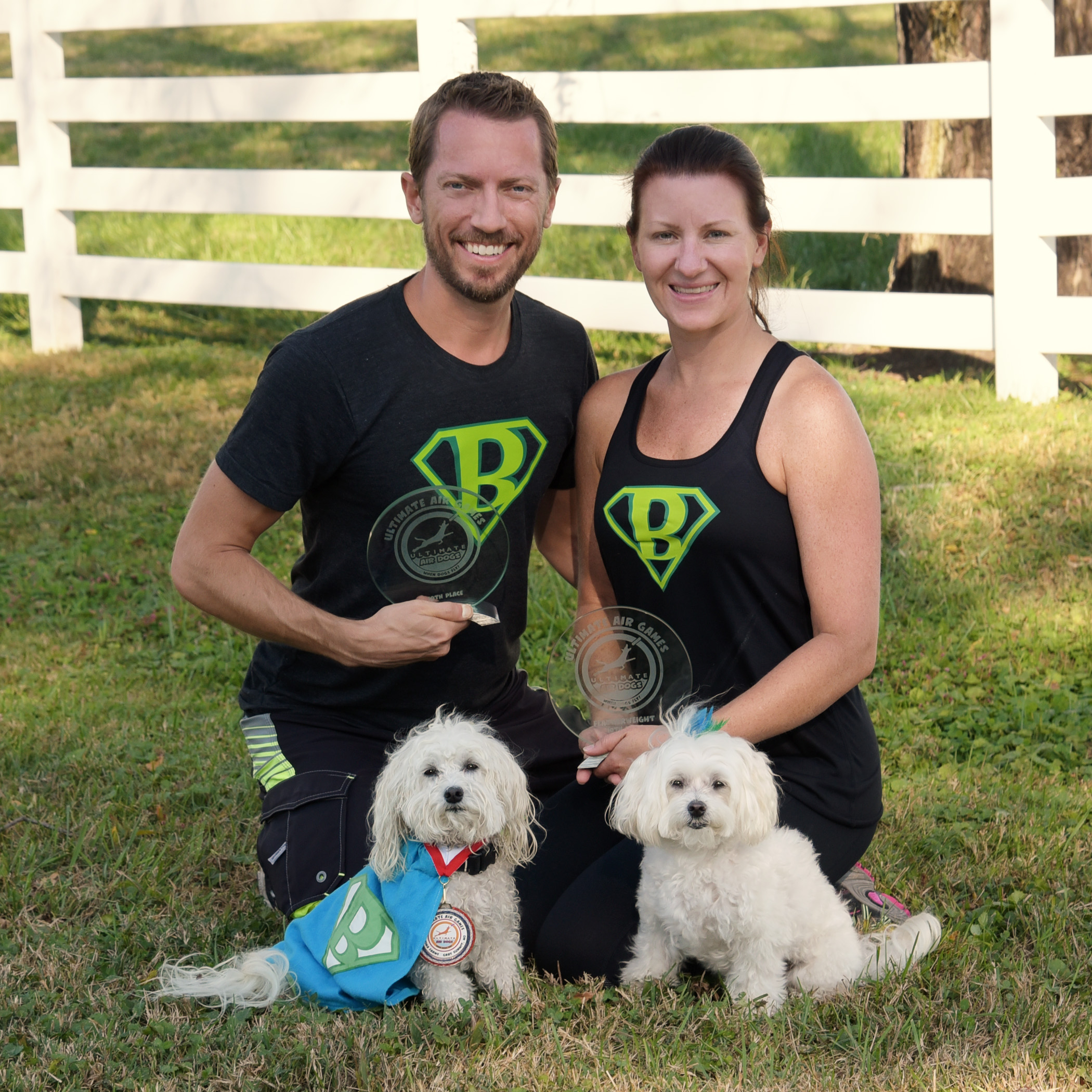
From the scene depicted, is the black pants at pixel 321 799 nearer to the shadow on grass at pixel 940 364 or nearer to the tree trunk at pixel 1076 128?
the shadow on grass at pixel 940 364

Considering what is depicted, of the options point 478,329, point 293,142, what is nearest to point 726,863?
point 478,329

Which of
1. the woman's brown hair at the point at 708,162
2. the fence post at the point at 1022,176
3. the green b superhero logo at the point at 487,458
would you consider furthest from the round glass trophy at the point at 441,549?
the fence post at the point at 1022,176

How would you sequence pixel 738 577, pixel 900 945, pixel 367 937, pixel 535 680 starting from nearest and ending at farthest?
pixel 367 937 → pixel 900 945 → pixel 738 577 → pixel 535 680

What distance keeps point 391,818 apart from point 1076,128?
20.6 ft

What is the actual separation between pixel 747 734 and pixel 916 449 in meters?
3.72

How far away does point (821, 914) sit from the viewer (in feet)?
9.18

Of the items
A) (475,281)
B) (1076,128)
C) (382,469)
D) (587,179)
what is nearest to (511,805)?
(382,469)

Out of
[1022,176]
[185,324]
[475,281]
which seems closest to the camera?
[475,281]

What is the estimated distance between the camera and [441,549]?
10.2ft

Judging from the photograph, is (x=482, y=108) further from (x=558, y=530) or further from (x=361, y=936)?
(x=361, y=936)

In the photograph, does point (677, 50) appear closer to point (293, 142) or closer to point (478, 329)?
point (293, 142)

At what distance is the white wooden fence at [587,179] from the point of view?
20.7 ft

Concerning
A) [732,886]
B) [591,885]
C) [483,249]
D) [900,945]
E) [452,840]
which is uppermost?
[483,249]

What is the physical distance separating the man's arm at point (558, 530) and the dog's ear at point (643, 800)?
39.8 inches
